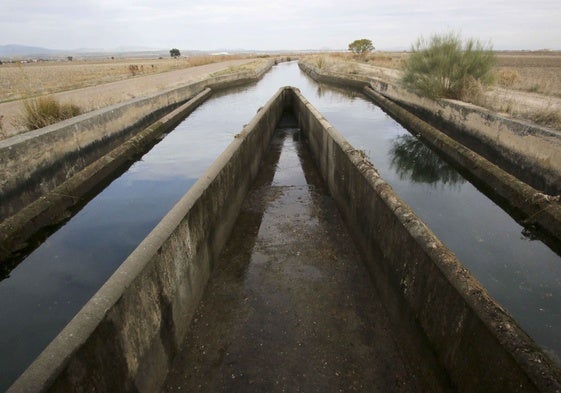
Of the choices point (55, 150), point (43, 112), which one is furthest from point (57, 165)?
point (43, 112)

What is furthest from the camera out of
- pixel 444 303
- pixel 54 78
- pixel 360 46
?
pixel 360 46

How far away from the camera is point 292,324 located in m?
3.30

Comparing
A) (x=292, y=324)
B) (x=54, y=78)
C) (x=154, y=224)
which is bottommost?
(x=154, y=224)

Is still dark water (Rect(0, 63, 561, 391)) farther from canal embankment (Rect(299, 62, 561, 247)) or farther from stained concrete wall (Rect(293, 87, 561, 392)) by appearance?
stained concrete wall (Rect(293, 87, 561, 392))

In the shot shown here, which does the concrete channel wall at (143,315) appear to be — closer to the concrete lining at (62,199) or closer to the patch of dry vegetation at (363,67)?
the concrete lining at (62,199)

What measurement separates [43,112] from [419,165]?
31.5 feet

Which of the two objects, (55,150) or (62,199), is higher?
(55,150)

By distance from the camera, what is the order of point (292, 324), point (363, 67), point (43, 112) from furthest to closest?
point (363, 67) → point (43, 112) → point (292, 324)

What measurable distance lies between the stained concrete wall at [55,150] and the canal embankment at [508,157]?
8457mm

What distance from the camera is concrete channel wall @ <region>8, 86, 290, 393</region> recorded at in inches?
68.9

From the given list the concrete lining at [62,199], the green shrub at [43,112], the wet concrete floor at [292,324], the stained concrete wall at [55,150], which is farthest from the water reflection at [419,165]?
the green shrub at [43,112]

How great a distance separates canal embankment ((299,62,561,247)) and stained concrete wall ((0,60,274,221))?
333 inches

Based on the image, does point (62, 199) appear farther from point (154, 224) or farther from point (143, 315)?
point (143, 315)

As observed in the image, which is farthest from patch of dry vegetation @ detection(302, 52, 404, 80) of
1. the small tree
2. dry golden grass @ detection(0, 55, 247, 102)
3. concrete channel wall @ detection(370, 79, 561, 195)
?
dry golden grass @ detection(0, 55, 247, 102)
